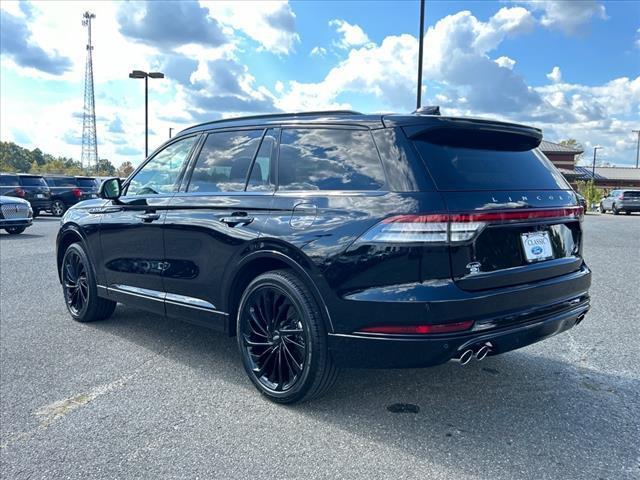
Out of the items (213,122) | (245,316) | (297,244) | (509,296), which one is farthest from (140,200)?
(509,296)

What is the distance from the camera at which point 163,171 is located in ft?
15.5

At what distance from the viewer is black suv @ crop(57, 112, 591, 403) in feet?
9.54

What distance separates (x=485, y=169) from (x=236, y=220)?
168cm

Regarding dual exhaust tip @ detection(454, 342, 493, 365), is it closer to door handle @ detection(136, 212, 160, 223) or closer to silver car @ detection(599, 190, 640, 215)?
door handle @ detection(136, 212, 160, 223)

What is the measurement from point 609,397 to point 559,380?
14.8 inches

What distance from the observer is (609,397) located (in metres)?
3.66

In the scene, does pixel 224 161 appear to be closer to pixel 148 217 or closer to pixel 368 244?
pixel 148 217

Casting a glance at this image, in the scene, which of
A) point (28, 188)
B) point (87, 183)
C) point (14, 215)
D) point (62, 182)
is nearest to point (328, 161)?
point (14, 215)

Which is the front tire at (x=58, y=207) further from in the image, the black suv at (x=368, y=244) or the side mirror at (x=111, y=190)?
the black suv at (x=368, y=244)

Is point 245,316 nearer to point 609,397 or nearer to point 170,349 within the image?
point 170,349

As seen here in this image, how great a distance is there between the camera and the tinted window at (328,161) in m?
3.22

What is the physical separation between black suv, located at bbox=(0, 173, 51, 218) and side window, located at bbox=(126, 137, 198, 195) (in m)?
18.2

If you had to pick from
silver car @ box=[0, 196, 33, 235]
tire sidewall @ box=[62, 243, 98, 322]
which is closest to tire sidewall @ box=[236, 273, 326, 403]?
tire sidewall @ box=[62, 243, 98, 322]

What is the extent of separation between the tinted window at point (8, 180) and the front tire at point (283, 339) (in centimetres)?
2034
